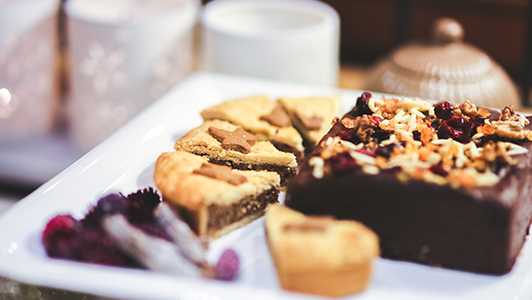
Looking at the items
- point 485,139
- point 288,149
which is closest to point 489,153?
point 485,139

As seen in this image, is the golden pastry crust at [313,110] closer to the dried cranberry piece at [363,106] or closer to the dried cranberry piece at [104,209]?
the dried cranberry piece at [363,106]

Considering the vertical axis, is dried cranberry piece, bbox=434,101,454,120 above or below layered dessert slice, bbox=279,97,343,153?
above

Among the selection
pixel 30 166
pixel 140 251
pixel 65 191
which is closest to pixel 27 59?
pixel 30 166

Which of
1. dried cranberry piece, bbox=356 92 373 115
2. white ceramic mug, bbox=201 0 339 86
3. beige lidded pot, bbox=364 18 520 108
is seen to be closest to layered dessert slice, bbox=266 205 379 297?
dried cranberry piece, bbox=356 92 373 115

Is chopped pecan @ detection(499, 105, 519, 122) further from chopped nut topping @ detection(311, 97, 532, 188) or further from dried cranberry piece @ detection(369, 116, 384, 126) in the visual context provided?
dried cranberry piece @ detection(369, 116, 384, 126)

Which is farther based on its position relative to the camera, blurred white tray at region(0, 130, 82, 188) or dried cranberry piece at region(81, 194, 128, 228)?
blurred white tray at region(0, 130, 82, 188)
